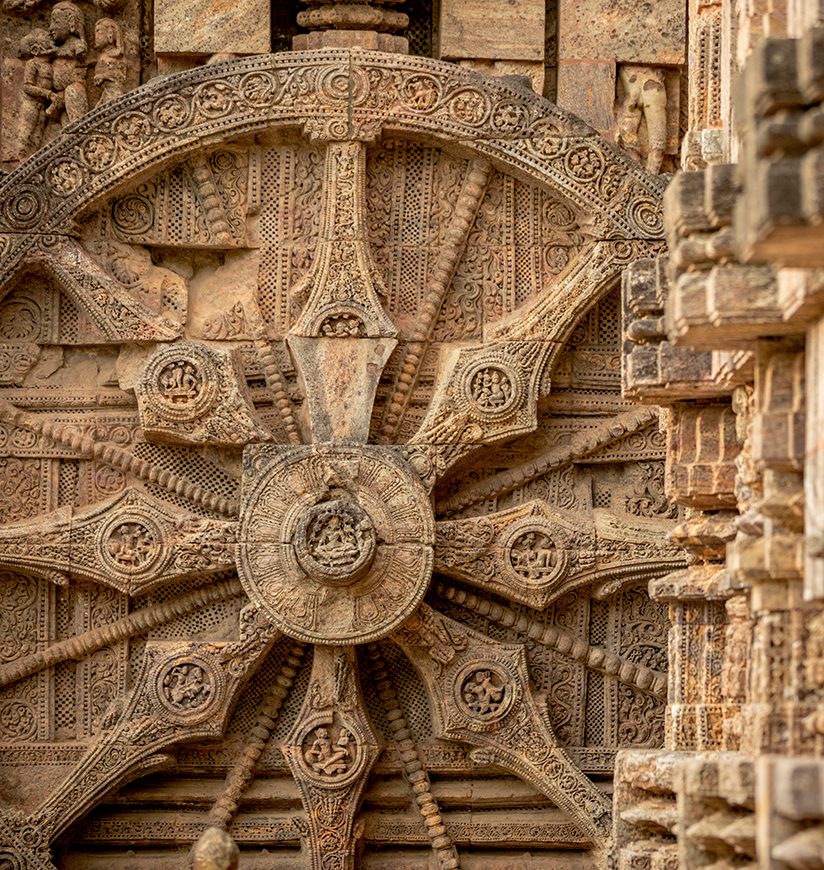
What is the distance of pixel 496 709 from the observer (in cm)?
1512

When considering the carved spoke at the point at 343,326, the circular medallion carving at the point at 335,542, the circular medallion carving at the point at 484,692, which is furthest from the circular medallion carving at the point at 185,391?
the circular medallion carving at the point at 484,692

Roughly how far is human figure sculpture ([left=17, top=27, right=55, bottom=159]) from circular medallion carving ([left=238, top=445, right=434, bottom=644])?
2443 mm

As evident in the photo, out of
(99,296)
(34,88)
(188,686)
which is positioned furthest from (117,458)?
(34,88)

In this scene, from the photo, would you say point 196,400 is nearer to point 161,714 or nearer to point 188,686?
point 188,686

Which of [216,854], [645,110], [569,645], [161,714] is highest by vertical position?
[645,110]

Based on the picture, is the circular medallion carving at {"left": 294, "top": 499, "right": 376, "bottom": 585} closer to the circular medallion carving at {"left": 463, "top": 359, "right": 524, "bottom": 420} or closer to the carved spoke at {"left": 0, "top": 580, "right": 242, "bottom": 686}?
the carved spoke at {"left": 0, "top": 580, "right": 242, "bottom": 686}

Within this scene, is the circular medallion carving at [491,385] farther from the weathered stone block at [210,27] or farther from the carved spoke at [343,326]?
the weathered stone block at [210,27]

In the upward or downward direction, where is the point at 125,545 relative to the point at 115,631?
upward

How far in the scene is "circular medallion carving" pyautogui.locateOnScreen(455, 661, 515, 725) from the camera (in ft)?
49.6

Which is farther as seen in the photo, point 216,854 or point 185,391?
point 185,391

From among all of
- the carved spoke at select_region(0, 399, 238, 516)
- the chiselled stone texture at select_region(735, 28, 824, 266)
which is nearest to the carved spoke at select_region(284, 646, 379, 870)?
the carved spoke at select_region(0, 399, 238, 516)

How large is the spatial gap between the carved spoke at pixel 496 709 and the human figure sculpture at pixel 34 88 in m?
3.67

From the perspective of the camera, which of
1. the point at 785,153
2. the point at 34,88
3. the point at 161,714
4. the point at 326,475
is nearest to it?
the point at 785,153

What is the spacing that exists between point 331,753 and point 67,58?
14.5 feet
